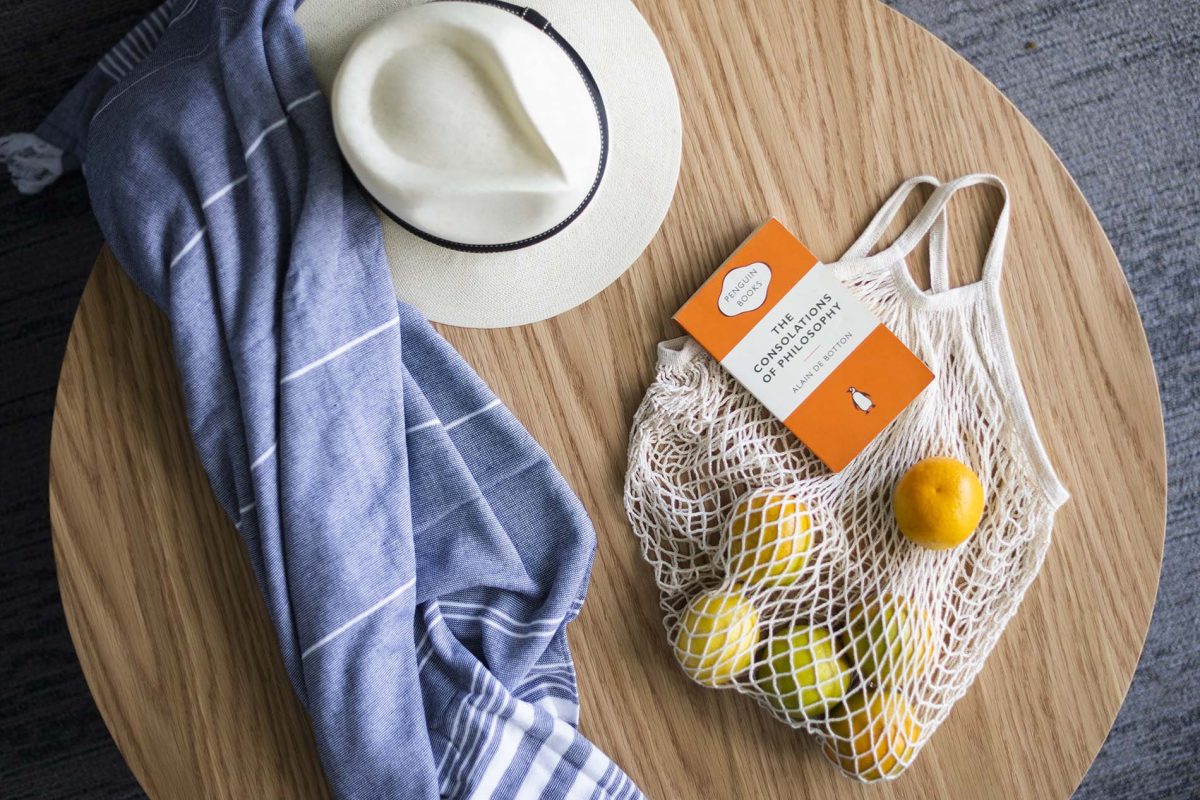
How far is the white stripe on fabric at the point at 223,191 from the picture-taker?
2.43ft

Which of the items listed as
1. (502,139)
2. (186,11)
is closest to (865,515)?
(502,139)

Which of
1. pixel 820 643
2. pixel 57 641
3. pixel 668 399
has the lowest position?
pixel 57 641

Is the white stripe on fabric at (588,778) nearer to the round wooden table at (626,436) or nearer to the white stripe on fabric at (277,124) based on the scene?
the round wooden table at (626,436)

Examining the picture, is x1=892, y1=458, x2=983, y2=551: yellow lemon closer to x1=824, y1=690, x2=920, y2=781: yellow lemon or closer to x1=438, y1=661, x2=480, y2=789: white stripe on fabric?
x1=824, y1=690, x2=920, y2=781: yellow lemon

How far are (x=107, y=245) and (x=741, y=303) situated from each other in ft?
1.93

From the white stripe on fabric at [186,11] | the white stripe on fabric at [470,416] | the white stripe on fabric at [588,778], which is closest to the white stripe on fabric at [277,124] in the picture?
the white stripe on fabric at [186,11]

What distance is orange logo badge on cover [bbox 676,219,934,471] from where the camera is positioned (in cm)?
78

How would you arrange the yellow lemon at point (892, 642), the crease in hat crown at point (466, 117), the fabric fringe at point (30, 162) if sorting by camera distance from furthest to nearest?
the fabric fringe at point (30, 162)
the yellow lemon at point (892, 642)
the crease in hat crown at point (466, 117)

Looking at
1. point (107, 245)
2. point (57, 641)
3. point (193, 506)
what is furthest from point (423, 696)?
point (57, 641)

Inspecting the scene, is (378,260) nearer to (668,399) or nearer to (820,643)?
(668,399)

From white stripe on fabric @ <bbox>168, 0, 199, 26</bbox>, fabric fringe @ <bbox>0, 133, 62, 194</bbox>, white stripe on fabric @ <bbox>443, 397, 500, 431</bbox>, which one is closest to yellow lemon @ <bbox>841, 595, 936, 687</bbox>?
white stripe on fabric @ <bbox>443, 397, 500, 431</bbox>

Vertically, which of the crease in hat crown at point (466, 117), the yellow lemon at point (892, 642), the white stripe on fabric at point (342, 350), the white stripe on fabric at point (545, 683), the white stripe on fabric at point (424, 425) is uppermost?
the crease in hat crown at point (466, 117)

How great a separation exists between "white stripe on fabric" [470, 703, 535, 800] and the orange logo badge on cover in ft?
1.16

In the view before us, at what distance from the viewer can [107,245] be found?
788 mm
